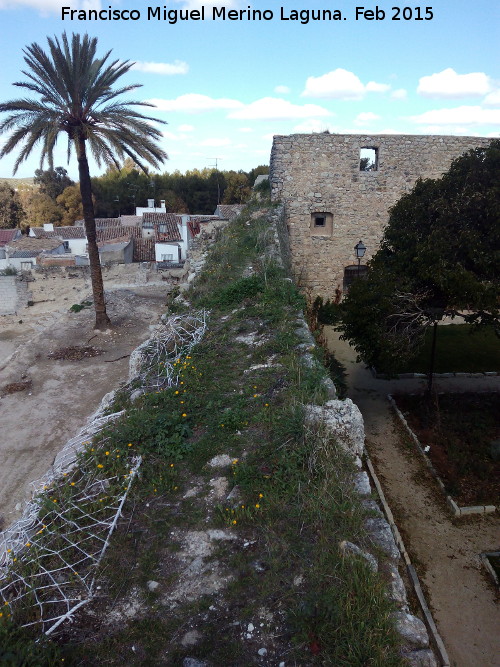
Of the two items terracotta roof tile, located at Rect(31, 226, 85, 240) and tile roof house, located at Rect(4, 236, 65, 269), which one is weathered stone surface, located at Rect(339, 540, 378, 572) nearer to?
tile roof house, located at Rect(4, 236, 65, 269)

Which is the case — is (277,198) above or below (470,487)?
above

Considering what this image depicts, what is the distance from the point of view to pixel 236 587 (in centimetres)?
295

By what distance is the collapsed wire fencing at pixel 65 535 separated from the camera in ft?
9.39

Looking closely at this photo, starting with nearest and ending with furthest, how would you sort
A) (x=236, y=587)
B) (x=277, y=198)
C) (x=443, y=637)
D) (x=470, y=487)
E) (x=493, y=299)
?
(x=236, y=587) < (x=443, y=637) < (x=493, y=299) < (x=470, y=487) < (x=277, y=198)

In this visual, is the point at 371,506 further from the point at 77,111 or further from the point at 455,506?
the point at 77,111

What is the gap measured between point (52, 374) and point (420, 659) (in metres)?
11.1

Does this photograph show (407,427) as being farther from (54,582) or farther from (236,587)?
(54,582)

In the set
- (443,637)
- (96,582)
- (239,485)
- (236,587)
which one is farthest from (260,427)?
(443,637)

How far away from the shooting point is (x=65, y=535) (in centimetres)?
325

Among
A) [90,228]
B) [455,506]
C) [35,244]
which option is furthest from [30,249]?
[455,506]

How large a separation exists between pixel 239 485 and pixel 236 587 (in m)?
0.86

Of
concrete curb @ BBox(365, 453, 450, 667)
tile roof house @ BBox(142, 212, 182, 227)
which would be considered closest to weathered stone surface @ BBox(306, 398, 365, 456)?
concrete curb @ BBox(365, 453, 450, 667)

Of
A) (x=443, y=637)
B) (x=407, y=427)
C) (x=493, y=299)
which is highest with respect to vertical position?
(x=493, y=299)

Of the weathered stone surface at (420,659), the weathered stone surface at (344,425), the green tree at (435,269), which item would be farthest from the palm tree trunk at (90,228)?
the weathered stone surface at (420,659)
